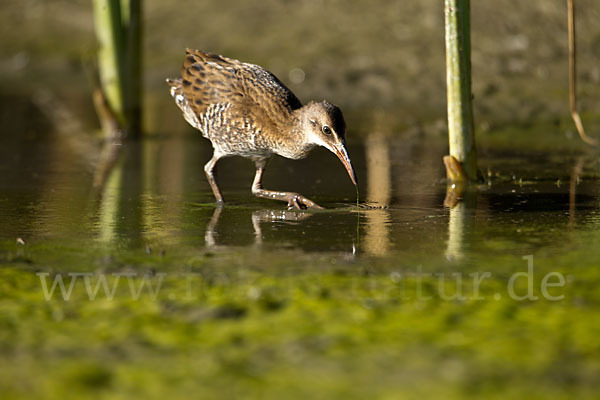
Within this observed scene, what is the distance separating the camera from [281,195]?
27.8ft

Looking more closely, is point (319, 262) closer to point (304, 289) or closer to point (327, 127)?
point (304, 289)

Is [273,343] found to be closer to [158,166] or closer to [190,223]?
[190,223]

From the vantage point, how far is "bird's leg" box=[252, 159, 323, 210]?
8.28 m

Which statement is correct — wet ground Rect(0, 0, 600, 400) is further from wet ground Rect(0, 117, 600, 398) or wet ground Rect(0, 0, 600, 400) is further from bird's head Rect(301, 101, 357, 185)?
bird's head Rect(301, 101, 357, 185)

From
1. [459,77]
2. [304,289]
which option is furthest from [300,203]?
[304,289]

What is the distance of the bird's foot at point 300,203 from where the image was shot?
825cm

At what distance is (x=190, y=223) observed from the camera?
25.3ft

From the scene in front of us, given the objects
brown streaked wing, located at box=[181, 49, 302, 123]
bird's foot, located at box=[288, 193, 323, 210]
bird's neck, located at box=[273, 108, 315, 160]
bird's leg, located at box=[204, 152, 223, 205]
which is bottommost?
bird's foot, located at box=[288, 193, 323, 210]

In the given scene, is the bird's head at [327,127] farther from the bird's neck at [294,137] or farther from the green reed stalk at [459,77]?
the green reed stalk at [459,77]

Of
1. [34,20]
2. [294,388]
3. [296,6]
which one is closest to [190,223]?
[294,388]

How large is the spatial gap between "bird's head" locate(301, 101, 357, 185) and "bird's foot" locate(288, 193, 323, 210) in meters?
0.40

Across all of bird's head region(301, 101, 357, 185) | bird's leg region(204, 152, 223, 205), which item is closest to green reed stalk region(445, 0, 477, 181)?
bird's head region(301, 101, 357, 185)

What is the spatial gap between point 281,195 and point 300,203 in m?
0.23

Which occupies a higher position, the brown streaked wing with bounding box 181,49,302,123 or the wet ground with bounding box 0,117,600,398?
the brown streaked wing with bounding box 181,49,302,123
